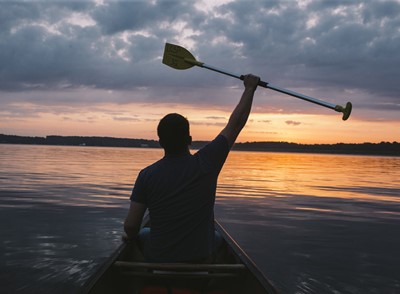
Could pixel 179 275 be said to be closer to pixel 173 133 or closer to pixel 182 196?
pixel 182 196

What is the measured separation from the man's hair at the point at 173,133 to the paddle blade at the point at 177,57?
2596 mm

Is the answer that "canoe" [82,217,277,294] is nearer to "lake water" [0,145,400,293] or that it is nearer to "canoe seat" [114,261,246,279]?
"canoe seat" [114,261,246,279]

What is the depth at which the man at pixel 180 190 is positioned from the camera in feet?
11.2

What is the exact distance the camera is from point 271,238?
983cm

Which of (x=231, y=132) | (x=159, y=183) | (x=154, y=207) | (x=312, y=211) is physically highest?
(x=231, y=132)

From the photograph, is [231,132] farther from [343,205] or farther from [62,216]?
[343,205]

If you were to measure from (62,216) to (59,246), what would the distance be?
145 inches

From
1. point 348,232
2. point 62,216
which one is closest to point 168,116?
point 348,232

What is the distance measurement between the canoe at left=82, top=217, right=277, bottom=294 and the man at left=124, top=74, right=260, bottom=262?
0.41 ft

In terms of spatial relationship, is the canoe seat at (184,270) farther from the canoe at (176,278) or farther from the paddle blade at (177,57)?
the paddle blade at (177,57)

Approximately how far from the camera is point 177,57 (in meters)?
Answer: 5.90

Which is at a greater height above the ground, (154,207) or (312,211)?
(154,207)

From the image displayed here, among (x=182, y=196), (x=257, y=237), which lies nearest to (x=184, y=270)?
(x=182, y=196)

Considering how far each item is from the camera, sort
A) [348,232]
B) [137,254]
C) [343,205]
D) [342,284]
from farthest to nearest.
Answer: [343,205], [348,232], [342,284], [137,254]
